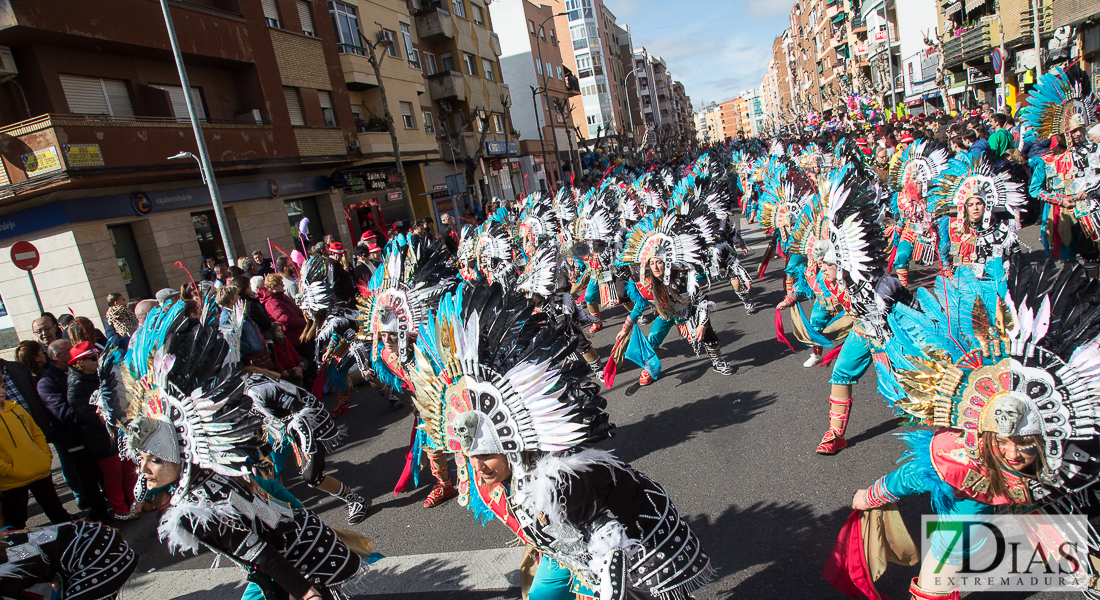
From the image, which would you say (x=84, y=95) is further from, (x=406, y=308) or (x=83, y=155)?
(x=406, y=308)

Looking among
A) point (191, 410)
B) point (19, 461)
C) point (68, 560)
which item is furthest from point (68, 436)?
point (191, 410)

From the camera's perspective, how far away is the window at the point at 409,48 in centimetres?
2809

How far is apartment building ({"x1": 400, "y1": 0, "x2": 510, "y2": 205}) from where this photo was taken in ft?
96.3

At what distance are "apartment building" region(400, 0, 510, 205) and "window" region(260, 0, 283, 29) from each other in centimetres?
566

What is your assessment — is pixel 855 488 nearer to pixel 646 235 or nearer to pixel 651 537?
pixel 651 537

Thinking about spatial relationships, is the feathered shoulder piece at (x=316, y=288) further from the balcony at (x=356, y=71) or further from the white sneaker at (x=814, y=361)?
the balcony at (x=356, y=71)

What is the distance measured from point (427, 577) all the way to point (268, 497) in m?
1.34

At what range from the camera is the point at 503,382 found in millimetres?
2301

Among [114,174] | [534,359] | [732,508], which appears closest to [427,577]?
[732,508]

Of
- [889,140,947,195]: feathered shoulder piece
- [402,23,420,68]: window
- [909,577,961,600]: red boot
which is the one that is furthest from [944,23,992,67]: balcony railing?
[909,577,961,600]: red boot

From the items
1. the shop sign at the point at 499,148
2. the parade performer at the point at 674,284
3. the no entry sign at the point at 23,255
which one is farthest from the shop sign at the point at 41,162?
the shop sign at the point at 499,148

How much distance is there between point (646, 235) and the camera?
21.8ft

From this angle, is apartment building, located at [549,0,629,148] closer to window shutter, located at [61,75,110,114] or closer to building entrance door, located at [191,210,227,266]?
building entrance door, located at [191,210,227,266]

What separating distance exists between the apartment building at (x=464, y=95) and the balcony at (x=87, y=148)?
37.5 feet
